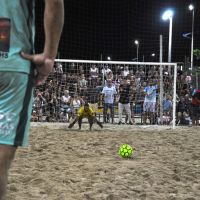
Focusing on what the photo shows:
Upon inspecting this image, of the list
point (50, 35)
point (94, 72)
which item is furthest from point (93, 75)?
point (50, 35)

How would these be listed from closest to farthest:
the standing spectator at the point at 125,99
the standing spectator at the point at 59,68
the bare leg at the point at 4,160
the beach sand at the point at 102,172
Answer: the bare leg at the point at 4,160 → the beach sand at the point at 102,172 → the standing spectator at the point at 125,99 → the standing spectator at the point at 59,68

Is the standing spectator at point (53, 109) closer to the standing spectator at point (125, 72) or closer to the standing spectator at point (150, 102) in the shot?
the standing spectator at point (125, 72)

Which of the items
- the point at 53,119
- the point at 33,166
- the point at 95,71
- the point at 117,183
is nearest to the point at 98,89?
the point at 95,71

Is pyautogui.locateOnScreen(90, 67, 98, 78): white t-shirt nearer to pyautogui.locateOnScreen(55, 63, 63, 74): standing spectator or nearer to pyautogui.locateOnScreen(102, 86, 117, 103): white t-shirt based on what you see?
pyautogui.locateOnScreen(102, 86, 117, 103): white t-shirt

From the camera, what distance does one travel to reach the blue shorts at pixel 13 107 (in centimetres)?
206

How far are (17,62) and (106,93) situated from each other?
13137mm

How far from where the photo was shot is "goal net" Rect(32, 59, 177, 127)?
15062mm

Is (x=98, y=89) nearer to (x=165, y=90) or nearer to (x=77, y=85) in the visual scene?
(x=77, y=85)

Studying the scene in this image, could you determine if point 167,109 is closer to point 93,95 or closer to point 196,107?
point 196,107

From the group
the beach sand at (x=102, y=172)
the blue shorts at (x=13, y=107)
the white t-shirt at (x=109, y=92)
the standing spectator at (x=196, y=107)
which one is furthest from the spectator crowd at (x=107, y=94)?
the blue shorts at (x=13, y=107)

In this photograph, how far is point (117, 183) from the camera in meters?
4.67

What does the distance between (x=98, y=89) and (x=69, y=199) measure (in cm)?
1169

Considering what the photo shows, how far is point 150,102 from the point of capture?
49.4ft

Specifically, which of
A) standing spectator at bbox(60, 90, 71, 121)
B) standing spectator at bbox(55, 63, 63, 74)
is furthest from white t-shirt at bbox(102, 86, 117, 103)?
standing spectator at bbox(55, 63, 63, 74)
